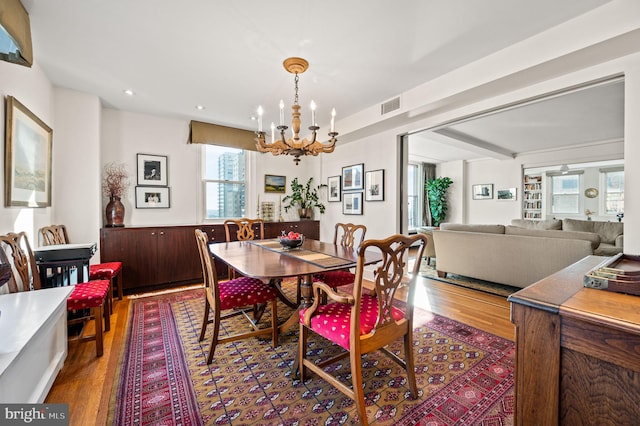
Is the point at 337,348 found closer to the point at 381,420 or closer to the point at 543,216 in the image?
the point at 381,420

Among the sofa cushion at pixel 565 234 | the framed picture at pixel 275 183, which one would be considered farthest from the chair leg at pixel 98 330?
the sofa cushion at pixel 565 234

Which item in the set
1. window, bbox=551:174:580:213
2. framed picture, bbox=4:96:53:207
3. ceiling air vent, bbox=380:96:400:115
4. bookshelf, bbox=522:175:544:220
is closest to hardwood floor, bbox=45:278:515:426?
framed picture, bbox=4:96:53:207

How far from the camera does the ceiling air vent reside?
3377 millimetres

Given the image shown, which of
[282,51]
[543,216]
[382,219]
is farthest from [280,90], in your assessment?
[543,216]

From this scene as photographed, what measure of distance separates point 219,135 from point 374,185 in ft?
8.55

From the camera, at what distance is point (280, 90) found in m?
3.21

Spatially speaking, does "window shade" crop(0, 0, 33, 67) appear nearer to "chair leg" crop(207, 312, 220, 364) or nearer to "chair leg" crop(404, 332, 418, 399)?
"chair leg" crop(207, 312, 220, 364)

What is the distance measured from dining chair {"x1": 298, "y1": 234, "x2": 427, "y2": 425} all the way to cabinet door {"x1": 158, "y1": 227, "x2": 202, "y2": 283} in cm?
279

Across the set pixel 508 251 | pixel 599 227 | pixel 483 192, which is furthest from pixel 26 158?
pixel 483 192

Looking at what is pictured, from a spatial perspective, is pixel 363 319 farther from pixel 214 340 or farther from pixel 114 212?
pixel 114 212

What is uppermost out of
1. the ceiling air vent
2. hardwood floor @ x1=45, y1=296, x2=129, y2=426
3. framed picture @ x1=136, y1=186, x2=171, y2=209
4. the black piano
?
the ceiling air vent

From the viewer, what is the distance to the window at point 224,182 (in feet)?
14.9

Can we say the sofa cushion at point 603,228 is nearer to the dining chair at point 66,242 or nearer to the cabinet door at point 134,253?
the cabinet door at point 134,253

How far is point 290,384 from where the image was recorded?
176 centimetres
